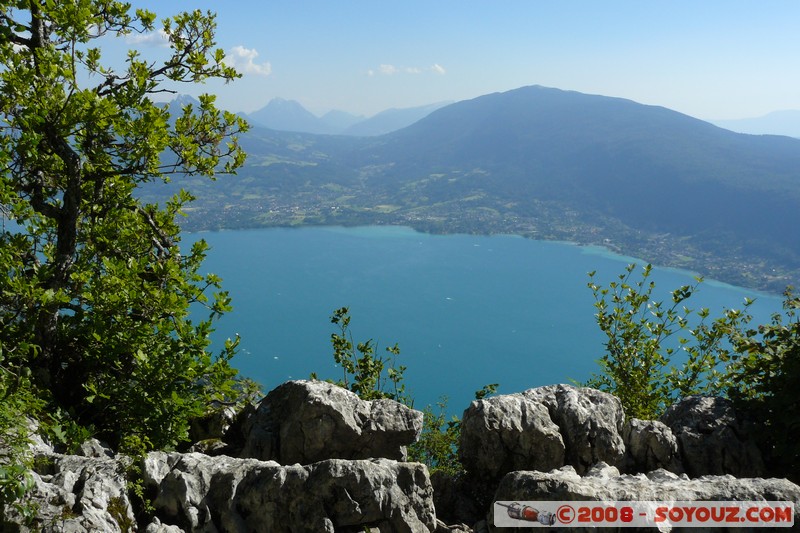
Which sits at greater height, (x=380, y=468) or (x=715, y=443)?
(x=380, y=468)

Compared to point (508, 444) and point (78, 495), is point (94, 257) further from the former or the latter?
point (508, 444)

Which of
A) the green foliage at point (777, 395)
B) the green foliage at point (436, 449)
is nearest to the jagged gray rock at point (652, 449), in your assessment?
the green foliage at point (777, 395)

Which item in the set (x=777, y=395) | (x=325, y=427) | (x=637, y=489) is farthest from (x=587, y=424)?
(x=325, y=427)

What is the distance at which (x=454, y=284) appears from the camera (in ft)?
461

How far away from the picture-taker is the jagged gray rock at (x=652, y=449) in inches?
269

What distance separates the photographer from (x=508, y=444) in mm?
6859

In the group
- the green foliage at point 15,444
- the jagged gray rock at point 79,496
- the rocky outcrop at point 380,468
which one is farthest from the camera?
the rocky outcrop at point 380,468

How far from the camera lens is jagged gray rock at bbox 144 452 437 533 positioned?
5.19 m

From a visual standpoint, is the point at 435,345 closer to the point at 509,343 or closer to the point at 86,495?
the point at 509,343

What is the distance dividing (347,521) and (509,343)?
319ft

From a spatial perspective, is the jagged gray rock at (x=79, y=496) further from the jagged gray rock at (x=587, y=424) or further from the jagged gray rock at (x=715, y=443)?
the jagged gray rock at (x=715, y=443)

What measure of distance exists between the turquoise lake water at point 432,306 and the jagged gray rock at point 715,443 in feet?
140

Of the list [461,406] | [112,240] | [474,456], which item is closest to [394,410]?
[474,456]

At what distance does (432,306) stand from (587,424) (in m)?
112
